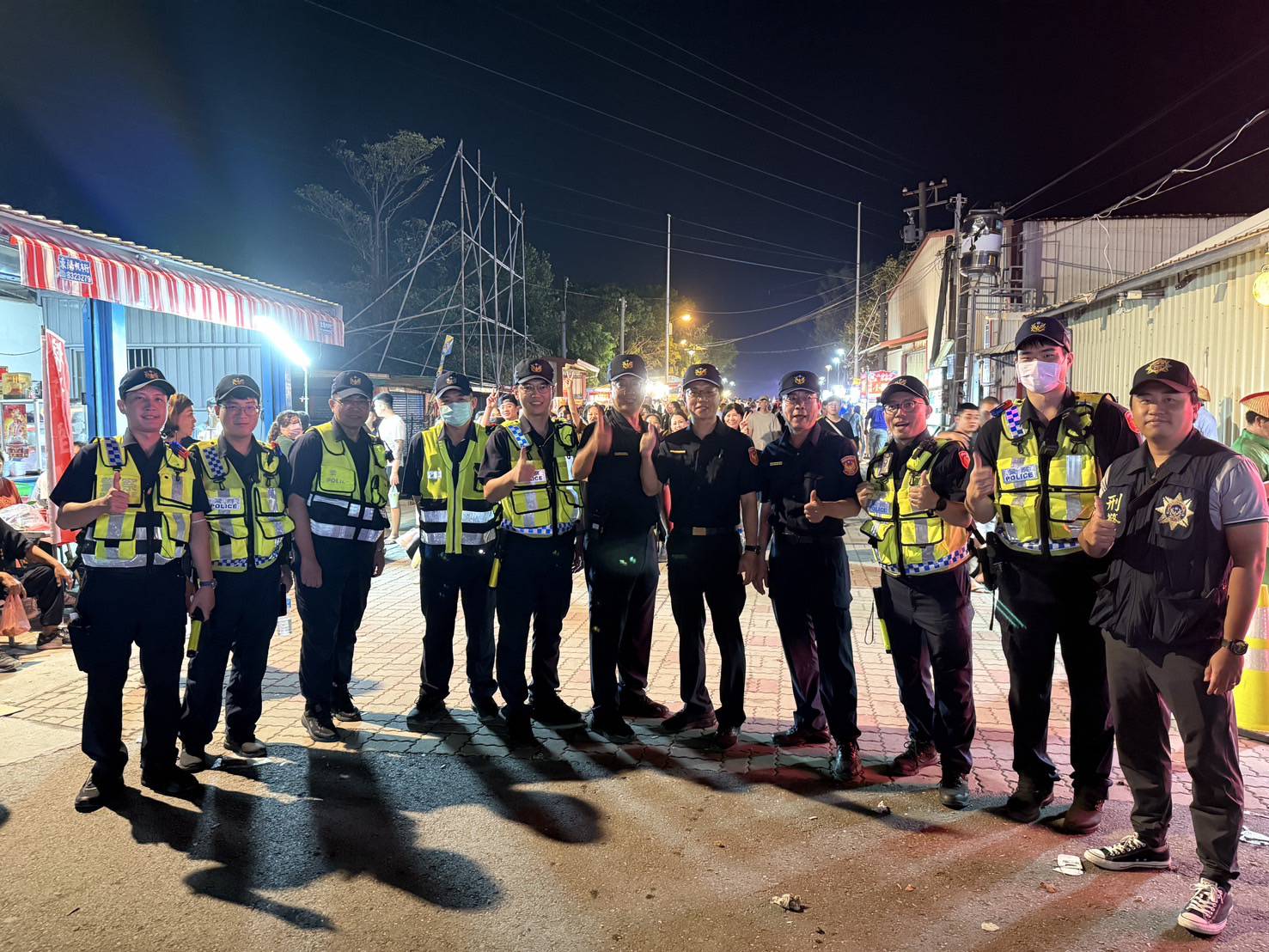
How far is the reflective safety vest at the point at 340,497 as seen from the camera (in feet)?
16.9

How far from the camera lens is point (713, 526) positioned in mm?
5027

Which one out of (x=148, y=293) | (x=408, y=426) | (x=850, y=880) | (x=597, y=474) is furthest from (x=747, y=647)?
(x=408, y=426)

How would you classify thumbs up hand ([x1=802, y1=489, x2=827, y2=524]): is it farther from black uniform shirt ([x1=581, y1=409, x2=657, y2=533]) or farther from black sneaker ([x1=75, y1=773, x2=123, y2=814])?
black sneaker ([x1=75, y1=773, x2=123, y2=814])

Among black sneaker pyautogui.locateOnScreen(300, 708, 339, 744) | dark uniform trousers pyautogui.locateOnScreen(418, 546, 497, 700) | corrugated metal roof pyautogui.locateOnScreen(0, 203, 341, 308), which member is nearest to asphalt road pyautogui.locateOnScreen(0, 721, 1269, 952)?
black sneaker pyautogui.locateOnScreen(300, 708, 339, 744)

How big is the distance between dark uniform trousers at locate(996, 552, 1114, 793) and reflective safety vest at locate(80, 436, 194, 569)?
4.14m

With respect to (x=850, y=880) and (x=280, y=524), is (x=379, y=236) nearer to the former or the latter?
(x=280, y=524)

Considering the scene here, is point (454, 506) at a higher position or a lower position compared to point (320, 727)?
higher

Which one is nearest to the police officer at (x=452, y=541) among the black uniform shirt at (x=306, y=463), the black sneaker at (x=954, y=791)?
the black uniform shirt at (x=306, y=463)

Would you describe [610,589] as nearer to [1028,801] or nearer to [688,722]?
[688,722]

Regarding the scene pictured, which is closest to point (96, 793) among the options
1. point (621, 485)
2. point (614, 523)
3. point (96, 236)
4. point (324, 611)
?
point (324, 611)

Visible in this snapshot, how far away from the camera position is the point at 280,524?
4934mm

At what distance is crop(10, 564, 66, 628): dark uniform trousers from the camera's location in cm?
695

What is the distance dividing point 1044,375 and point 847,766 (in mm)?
2208

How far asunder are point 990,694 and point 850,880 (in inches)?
117
